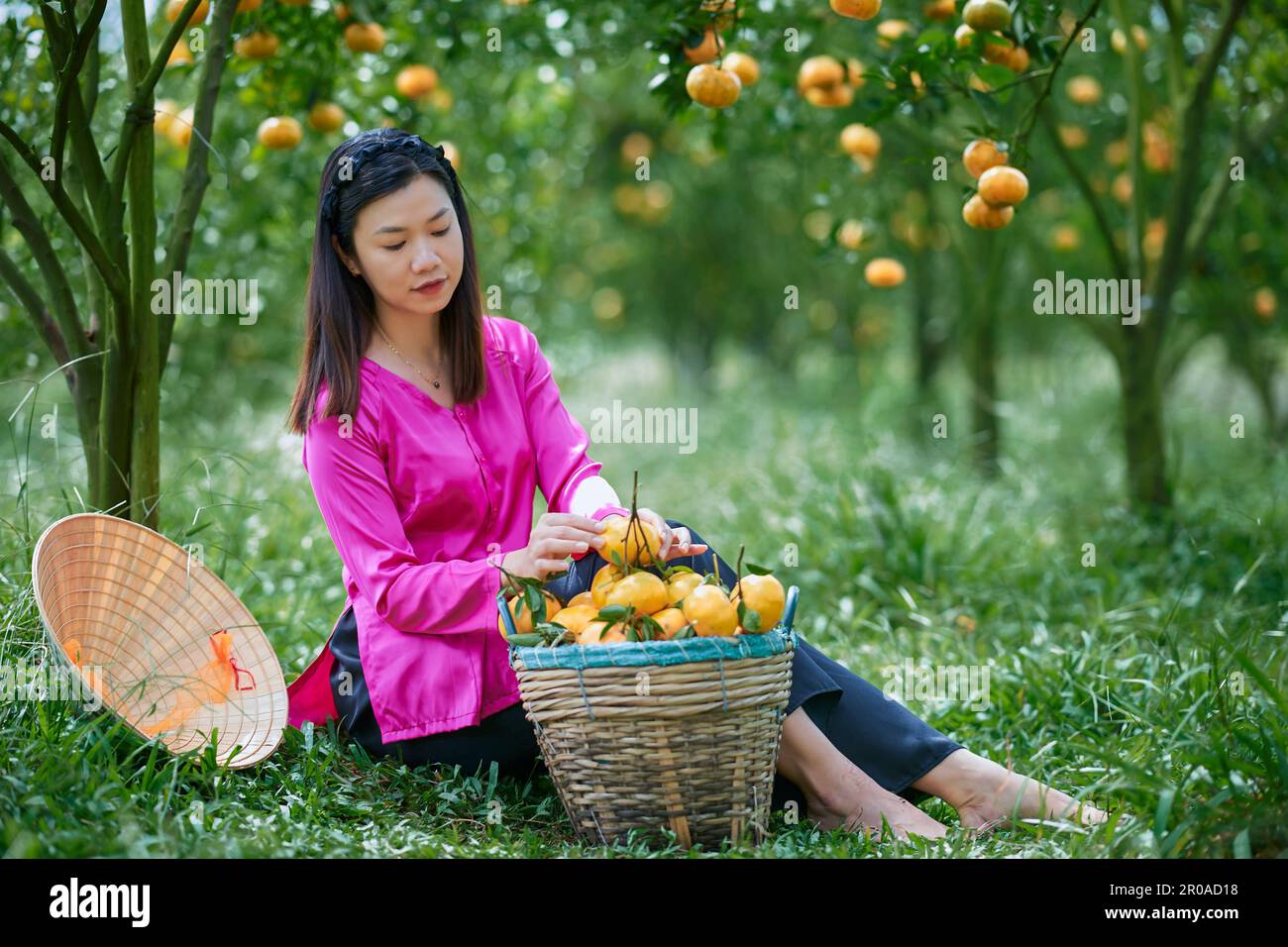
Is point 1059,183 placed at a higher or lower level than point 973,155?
higher

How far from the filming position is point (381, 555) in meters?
2.36

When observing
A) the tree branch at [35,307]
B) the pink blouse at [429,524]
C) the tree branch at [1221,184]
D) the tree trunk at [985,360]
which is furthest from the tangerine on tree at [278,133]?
the tree trunk at [985,360]

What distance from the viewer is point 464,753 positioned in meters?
2.50

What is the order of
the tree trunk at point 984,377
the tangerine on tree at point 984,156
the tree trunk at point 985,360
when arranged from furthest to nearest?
1. the tree trunk at point 984,377
2. the tree trunk at point 985,360
3. the tangerine on tree at point 984,156

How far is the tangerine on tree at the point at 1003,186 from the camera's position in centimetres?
294

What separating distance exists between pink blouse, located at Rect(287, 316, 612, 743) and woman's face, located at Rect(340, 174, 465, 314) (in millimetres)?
178

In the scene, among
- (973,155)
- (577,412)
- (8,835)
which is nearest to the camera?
(8,835)

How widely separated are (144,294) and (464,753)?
124cm

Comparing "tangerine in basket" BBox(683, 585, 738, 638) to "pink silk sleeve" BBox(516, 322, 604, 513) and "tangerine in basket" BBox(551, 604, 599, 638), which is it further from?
"pink silk sleeve" BBox(516, 322, 604, 513)

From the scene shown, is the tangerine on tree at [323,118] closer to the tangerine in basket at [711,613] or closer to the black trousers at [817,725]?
the black trousers at [817,725]

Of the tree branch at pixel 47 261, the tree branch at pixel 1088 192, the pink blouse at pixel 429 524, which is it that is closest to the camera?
the pink blouse at pixel 429 524

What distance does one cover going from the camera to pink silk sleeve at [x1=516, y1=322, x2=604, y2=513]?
264cm
